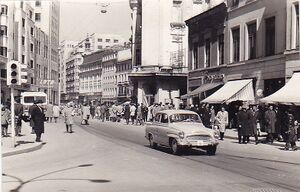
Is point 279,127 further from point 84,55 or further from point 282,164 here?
point 84,55

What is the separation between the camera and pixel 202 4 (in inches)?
2345

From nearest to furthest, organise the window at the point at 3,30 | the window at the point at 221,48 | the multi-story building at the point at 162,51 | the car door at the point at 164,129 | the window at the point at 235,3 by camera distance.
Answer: the car door at the point at 164,129, the window at the point at 235,3, the window at the point at 221,48, the multi-story building at the point at 162,51, the window at the point at 3,30

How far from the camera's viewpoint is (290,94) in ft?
75.0

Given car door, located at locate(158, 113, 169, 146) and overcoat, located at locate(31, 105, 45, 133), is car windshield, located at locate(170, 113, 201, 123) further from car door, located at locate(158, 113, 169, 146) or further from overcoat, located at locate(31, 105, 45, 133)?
overcoat, located at locate(31, 105, 45, 133)

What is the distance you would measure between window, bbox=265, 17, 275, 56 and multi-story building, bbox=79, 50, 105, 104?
100388 mm

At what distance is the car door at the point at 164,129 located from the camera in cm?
1723

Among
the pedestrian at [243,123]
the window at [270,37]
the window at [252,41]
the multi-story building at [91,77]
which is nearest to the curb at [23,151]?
the pedestrian at [243,123]

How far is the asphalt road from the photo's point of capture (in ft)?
32.1

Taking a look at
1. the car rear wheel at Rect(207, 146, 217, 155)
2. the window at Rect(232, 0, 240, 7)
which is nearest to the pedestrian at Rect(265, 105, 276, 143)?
the car rear wheel at Rect(207, 146, 217, 155)

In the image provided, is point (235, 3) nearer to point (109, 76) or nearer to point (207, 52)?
point (207, 52)

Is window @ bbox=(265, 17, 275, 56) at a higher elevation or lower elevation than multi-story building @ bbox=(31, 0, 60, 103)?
lower

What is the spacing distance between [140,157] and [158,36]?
1701 inches

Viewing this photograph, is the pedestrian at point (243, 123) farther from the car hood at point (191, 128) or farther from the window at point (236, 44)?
the window at point (236, 44)

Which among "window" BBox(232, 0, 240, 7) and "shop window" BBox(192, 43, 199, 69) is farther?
"shop window" BBox(192, 43, 199, 69)
